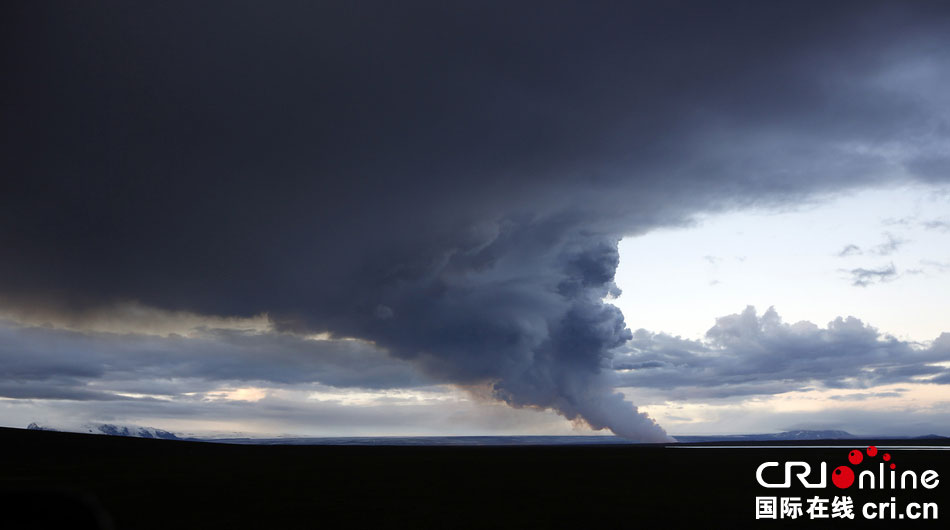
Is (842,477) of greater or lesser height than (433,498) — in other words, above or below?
below

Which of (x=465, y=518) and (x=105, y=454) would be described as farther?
(x=105, y=454)

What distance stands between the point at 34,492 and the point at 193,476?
5962cm

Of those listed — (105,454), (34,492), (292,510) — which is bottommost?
(105,454)

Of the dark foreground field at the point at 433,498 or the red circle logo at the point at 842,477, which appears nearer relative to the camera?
the dark foreground field at the point at 433,498

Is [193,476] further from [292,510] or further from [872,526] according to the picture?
[872,526]

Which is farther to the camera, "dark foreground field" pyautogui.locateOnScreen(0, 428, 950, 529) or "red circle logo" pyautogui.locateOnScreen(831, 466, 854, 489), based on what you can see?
"red circle logo" pyautogui.locateOnScreen(831, 466, 854, 489)

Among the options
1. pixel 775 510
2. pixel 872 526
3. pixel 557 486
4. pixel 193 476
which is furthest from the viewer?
pixel 193 476

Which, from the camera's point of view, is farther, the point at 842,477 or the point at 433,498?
the point at 842,477

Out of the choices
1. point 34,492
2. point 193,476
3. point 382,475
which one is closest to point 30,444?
point 193,476

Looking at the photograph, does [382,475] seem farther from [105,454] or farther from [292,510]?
[105,454]

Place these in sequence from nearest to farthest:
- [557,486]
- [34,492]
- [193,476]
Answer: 1. [34,492]
2. [557,486]
3. [193,476]

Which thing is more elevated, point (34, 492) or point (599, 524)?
point (34, 492)

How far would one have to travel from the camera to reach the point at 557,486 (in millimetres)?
47000

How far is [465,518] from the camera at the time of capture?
1188 inches
